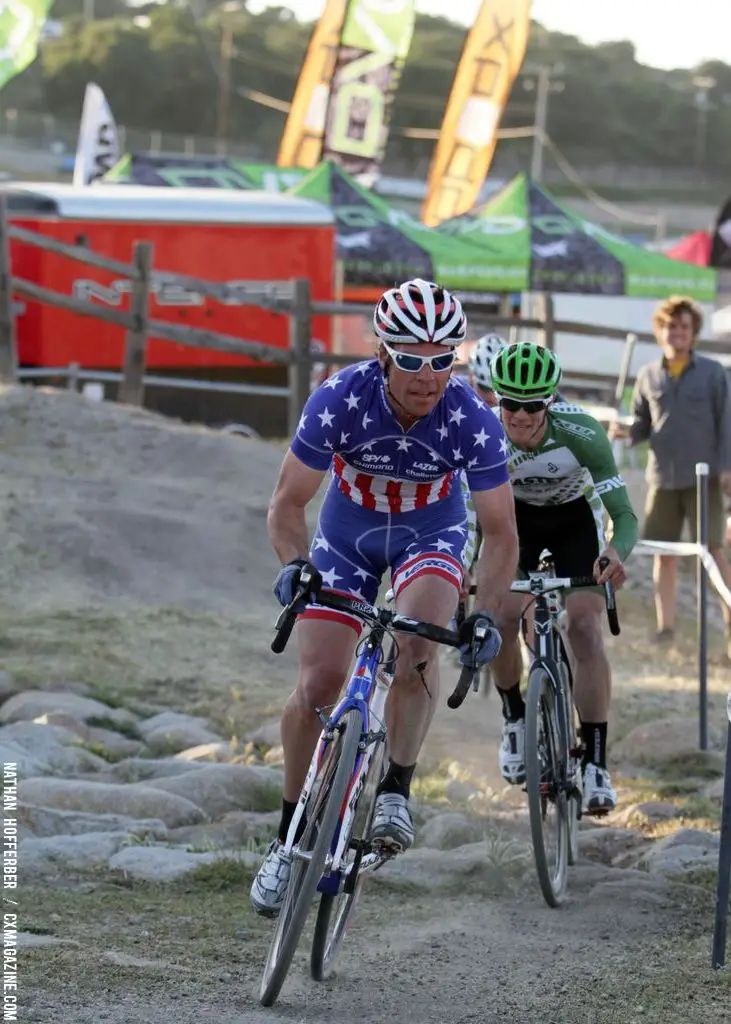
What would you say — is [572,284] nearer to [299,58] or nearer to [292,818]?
[292,818]

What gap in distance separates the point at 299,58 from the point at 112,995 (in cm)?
10298

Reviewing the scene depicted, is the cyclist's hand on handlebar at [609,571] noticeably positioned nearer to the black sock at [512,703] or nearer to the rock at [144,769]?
the black sock at [512,703]

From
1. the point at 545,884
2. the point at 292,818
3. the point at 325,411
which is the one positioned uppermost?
the point at 325,411

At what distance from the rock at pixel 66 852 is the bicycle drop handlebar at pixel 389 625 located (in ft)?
6.15

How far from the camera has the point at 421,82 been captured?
102375 mm

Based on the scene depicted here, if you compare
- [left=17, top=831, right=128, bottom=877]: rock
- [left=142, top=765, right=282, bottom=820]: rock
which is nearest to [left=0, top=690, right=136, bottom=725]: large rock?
[left=142, top=765, right=282, bottom=820]: rock

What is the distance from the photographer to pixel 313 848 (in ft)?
15.6

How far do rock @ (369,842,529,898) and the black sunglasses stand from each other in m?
1.90

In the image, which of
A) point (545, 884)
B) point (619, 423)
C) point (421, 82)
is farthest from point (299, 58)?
point (545, 884)

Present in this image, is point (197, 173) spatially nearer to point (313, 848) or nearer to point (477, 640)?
point (477, 640)

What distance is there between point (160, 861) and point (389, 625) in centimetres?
200

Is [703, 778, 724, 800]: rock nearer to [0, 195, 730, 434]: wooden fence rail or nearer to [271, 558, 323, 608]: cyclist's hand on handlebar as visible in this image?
[271, 558, 323, 608]: cyclist's hand on handlebar

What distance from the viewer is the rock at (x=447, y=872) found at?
6.45 m

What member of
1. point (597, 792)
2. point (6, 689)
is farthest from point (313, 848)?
point (6, 689)
